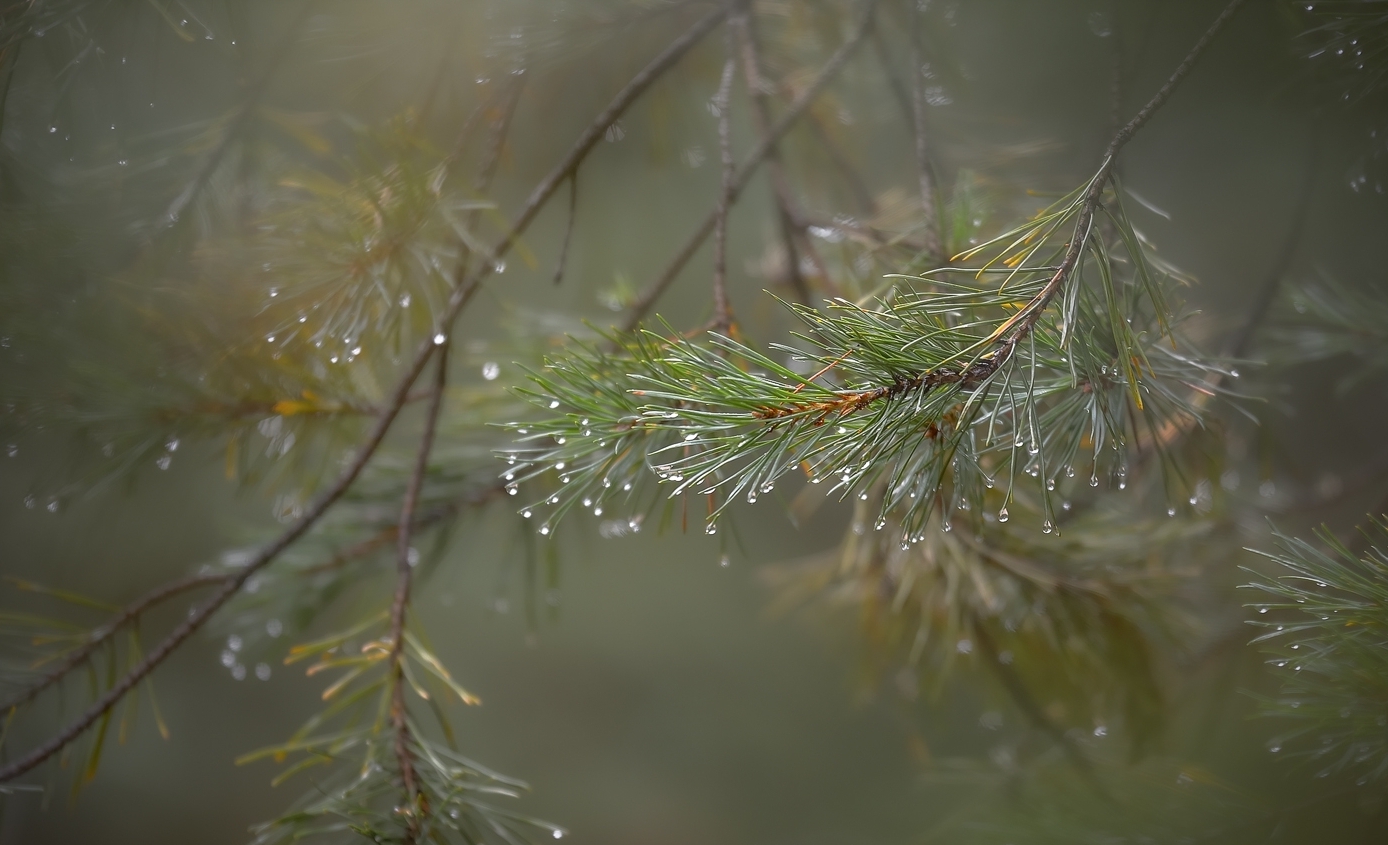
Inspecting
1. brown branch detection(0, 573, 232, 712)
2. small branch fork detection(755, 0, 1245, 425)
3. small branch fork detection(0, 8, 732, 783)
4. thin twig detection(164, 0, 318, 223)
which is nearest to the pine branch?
→ small branch fork detection(755, 0, 1245, 425)

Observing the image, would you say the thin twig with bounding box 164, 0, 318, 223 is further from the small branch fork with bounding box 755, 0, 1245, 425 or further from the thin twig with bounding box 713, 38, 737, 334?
the small branch fork with bounding box 755, 0, 1245, 425

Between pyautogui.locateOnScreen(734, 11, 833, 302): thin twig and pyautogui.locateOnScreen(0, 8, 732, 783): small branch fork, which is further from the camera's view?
pyautogui.locateOnScreen(734, 11, 833, 302): thin twig

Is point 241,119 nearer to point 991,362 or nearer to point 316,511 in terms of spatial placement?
point 316,511

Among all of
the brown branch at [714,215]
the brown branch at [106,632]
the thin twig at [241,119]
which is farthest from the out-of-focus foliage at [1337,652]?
the thin twig at [241,119]

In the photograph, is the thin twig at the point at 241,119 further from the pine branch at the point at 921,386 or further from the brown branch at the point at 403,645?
the pine branch at the point at 921,386

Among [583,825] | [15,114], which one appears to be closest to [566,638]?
[583,825]

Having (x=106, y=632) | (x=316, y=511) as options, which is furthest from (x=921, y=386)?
(x=106, y=632)
